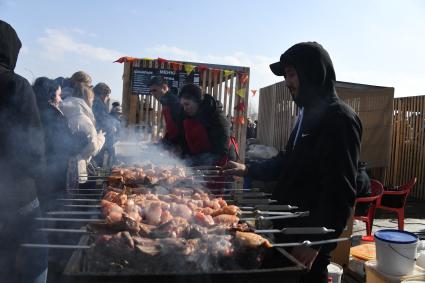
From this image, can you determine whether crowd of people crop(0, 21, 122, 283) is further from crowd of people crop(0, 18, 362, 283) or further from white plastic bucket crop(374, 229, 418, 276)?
white plastic bucket crop(374, 229, 418, 276)

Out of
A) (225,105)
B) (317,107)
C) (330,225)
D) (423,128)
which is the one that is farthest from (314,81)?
(423,128)

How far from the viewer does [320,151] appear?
275 cm

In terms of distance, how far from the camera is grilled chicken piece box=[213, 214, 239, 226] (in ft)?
8.73

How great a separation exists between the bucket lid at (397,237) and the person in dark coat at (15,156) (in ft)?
10.4

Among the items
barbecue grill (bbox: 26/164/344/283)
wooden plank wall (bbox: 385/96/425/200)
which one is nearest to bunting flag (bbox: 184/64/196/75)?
barbecue grill (bbox: 26/164/344/283)

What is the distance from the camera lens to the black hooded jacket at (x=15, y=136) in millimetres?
2533

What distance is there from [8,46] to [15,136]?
2.01 ft

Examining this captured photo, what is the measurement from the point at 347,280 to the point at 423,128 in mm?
9490

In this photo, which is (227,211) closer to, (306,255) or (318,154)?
(306,255)

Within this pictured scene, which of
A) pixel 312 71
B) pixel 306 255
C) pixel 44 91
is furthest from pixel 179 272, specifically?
pixel 44 91

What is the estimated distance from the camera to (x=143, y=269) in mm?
2004

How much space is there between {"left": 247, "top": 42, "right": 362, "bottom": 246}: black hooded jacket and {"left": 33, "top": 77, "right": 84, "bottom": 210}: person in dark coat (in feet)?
7.72

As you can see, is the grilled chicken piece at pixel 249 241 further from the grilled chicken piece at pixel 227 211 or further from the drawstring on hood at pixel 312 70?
the drawstring on hood at pixel 312 70

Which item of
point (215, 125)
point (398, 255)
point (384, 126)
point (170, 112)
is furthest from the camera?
point (384, 126)
